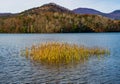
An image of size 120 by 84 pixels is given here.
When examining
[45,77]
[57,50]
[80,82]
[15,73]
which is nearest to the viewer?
[80,82]

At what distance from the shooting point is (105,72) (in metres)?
32.0

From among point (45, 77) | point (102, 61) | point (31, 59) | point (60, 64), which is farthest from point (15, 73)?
point (102, 61)

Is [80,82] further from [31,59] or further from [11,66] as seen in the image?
[31,59]

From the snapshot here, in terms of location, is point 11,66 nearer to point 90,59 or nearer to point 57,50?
point 57,50

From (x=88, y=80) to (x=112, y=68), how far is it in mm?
7314

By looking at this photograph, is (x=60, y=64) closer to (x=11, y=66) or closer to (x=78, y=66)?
(x=78, y=66)

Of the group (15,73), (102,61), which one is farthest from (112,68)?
(15,73)

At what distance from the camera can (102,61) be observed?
132 feet

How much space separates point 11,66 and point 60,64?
6056 mm

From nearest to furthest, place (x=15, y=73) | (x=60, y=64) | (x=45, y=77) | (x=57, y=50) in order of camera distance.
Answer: (x=45, y=77) → (x=15, y=73) → (x=60, y=64) → (x=57, y=50)

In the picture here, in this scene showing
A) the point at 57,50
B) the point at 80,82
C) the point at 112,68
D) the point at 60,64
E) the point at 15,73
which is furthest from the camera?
the point at 57,50

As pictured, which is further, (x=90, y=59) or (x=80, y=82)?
(x=90, y=59)

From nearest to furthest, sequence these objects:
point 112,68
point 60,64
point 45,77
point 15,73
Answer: point 45,77, point 15,73, point 112,68, point 60,64

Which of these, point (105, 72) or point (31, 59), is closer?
point (105, 72)
